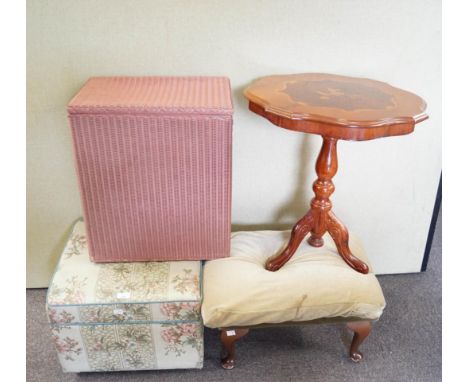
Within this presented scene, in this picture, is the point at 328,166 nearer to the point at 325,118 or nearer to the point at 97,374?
the point at 325,118

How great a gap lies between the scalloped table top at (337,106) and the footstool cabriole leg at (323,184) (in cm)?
16

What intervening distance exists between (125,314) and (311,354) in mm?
744

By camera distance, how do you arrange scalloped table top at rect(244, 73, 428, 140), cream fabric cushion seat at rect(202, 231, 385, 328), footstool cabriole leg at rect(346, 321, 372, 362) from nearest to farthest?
scalloped table top at rect(244, 73, 428, 140) < cream fabric cushion seat at rect(202, 231, 385, 328) < footstool cabriole leg at rect(346, 321, 372, 362)

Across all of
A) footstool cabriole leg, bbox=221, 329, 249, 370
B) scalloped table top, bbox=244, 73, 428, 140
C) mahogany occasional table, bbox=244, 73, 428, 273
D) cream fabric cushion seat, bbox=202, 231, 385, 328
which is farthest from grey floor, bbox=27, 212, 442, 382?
scalloped table top, bbox=244, 73, 428, 140

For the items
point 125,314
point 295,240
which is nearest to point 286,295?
point 295,240

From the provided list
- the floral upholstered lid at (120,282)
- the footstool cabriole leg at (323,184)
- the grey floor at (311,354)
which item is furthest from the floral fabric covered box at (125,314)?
the footstool cabriole leg at (323,184)

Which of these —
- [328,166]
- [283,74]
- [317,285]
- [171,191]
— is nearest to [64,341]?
[171,191]

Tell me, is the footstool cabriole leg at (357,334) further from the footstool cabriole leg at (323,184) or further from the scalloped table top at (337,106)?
the scalloped table top at (337,106)

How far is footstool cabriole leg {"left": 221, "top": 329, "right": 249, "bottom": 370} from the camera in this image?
1.41 metres

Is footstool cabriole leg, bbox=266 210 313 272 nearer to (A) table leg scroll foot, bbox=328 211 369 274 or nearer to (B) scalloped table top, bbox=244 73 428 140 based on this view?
(A) table leg scroll foot, bbox=328 211 369 274

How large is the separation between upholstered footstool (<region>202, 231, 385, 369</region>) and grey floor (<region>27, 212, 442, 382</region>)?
0.11 metres

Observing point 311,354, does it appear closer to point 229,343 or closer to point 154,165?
point 229,343

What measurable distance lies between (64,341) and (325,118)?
113 cm

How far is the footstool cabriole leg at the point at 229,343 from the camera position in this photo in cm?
141
